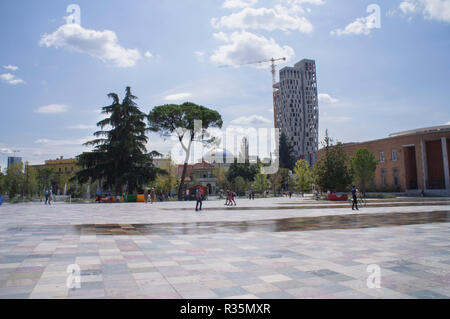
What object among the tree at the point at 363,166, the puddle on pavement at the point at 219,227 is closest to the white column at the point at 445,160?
the tree at the point at 363,166

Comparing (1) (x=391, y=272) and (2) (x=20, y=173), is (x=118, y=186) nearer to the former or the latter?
(2) (x=20, y=173)

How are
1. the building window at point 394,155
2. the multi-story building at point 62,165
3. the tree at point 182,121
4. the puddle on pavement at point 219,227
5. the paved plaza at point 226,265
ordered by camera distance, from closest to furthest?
the paved plaza at point 226,265, the puddle on pavement at point 219,227, the tree at point 182,121, the building window at point 394,155, the multi-story building at point 62,165

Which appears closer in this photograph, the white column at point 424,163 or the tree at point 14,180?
the white column at point 424,163

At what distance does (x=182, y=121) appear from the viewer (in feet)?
147

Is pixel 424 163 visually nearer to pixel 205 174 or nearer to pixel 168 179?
pixel 168 179

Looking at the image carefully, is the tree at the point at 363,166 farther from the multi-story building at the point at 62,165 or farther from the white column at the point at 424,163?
the multi-story building at the point at 62,165

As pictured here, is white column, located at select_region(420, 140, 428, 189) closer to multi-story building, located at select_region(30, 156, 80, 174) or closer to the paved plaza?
the paved plaza

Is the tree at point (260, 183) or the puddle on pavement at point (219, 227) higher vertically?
the tree at point (260, 183)

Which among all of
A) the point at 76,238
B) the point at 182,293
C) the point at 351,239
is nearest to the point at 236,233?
the point at 351,239

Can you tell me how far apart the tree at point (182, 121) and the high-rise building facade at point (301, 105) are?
105806 mm

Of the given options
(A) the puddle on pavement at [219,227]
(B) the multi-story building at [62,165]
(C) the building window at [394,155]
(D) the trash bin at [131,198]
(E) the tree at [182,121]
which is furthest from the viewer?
(B) the multi-story building at [62,165]

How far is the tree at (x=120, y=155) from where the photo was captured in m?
37.7

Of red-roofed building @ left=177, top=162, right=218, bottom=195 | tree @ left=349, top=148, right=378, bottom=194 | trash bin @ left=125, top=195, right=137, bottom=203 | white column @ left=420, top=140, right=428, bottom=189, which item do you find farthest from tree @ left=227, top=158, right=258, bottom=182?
trash bin @ left=125, top=195, right=137, bottom=203
